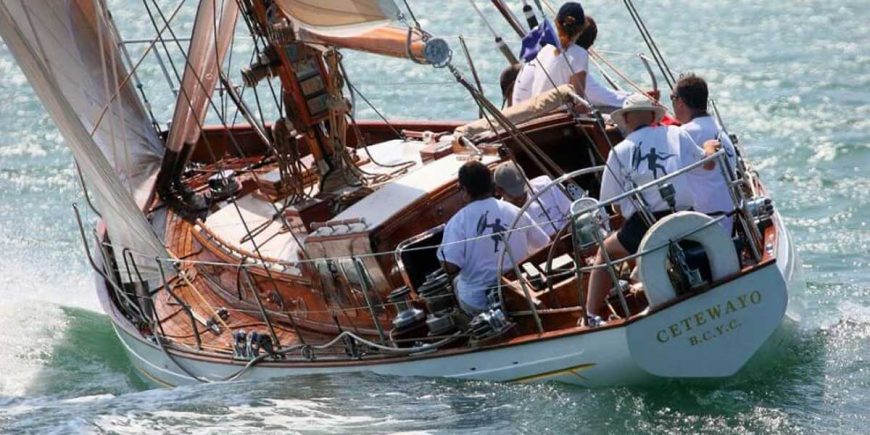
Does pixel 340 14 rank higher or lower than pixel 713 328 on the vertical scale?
higher

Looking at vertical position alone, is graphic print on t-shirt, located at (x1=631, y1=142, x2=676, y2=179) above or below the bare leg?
above

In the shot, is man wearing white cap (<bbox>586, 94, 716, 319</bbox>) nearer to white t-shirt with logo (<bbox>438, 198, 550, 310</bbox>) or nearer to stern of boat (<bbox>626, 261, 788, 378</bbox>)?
stern of boat (<bbox>626, 261, 788, 378</bbox>)

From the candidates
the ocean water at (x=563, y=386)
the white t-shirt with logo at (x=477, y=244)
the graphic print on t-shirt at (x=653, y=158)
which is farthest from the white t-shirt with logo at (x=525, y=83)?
the graphic print on t-shirt at (x=653, y=158)

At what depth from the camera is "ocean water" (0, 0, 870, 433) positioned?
948 cm

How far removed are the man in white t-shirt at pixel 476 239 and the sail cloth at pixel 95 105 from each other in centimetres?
250

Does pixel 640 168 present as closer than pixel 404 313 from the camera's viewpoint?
Yes

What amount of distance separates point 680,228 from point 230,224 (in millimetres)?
4482

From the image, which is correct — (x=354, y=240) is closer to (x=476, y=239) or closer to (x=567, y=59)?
(x=476, y=239)

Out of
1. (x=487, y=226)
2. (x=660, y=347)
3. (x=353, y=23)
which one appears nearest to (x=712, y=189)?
(x=660, y=347)

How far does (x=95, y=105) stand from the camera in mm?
13086

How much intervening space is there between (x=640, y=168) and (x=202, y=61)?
515 centimetres

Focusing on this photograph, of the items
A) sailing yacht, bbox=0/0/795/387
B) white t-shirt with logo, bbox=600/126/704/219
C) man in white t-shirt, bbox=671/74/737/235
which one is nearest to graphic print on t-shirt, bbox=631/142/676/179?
white t-shirt with logo, bbox=600/126/704/219

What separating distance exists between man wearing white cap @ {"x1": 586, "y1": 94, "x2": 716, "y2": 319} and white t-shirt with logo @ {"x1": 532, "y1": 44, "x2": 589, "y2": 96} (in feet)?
8.60

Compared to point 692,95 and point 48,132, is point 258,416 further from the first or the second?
point 48,132
